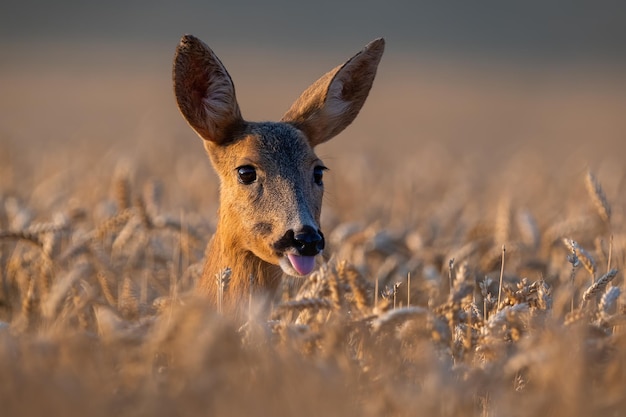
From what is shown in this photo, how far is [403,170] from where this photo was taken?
16.4 meters

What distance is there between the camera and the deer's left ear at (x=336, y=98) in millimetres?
8164

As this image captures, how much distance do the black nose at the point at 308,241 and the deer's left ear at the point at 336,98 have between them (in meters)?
1.48

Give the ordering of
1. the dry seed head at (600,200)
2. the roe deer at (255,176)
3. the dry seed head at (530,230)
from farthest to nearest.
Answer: the dry seed head at (530,230) → the dry seed head at (600,200) → the roe deer at (255,176)

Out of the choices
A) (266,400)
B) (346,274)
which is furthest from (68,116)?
(266,400)

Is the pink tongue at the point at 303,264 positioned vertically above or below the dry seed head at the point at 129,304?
above

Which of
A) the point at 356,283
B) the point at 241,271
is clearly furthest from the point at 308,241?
the point at 241,271

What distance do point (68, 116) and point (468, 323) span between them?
84.4 feet

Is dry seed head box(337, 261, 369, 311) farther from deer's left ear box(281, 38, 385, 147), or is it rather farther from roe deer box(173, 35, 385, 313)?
deer's left ear box(281, 38, 385, 147)

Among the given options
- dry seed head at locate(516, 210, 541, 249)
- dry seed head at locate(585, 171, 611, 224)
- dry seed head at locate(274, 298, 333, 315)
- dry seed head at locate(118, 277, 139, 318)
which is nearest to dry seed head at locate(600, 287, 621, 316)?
dry seed head at locate(274, 298, 333, 315)

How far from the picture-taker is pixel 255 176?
7453 mm

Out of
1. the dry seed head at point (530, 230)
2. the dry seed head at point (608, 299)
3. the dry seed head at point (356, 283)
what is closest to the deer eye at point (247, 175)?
the dry seed head at point (356, 283)

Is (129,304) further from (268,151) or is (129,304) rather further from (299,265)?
(268,151)

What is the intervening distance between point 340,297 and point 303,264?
0.47m

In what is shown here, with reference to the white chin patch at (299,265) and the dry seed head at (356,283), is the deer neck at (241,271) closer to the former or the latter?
the white chin patch at (299,265)
